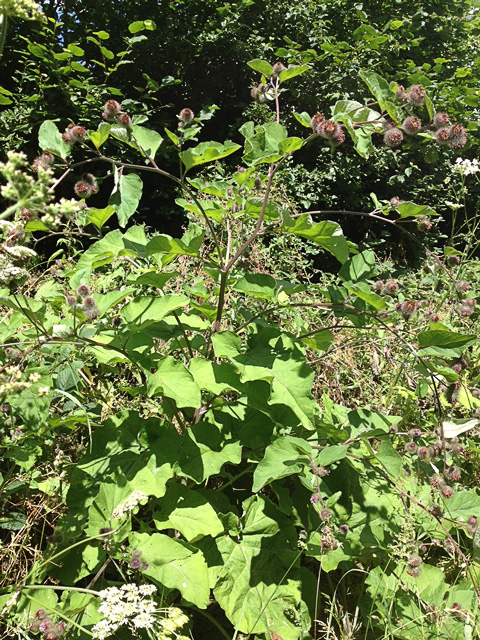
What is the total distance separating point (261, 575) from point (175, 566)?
337 millimetres

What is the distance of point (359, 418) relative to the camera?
72.7 inches

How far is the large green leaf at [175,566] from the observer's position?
4.62 ft

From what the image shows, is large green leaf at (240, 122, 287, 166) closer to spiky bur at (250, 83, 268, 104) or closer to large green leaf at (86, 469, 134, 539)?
spiky bur at (250, 83, 268, 104)

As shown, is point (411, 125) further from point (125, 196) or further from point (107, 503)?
point (107, 503)

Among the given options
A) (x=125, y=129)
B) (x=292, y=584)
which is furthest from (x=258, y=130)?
(x=292, y=584)

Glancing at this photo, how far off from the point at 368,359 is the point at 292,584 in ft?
6.17

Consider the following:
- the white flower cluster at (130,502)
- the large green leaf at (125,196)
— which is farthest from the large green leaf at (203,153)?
the white flower cluster at (130,502)

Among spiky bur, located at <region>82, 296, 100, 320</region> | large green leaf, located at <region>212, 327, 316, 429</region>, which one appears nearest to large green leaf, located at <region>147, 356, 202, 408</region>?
large green leaf, located at <region>212, 327, 316, 429</region>

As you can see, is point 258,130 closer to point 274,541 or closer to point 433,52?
point 274,541

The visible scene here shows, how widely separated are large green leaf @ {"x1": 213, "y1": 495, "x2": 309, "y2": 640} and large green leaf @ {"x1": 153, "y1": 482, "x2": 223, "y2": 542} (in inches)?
5.1

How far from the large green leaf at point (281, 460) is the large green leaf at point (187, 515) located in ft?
0.71

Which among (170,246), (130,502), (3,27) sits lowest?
(130,502)

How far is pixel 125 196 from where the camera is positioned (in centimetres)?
164

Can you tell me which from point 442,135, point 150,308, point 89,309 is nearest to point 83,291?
point 89,309
